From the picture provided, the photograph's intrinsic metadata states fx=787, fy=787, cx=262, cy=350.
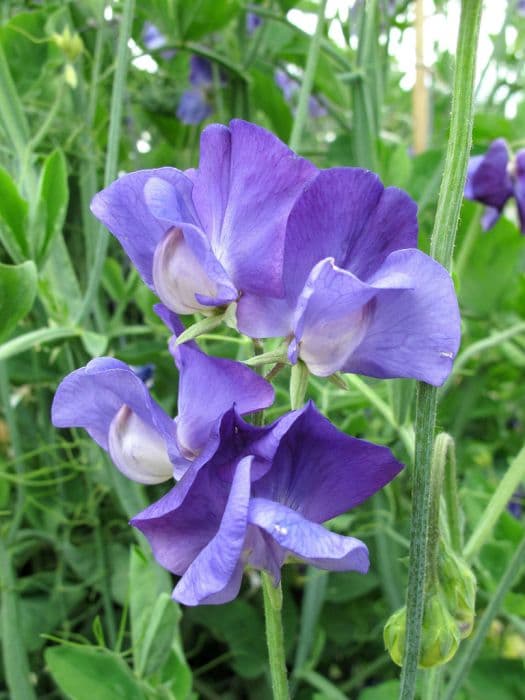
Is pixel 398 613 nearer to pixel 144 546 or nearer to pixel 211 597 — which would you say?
pixel 211 597

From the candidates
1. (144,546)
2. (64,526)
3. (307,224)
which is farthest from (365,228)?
(64,526)

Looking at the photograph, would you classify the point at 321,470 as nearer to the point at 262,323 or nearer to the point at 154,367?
the point at 262,323

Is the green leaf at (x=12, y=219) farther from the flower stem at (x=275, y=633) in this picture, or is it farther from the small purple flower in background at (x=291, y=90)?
the small purple flower in background at (x=291, y=90)

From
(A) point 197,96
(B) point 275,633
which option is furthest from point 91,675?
(A) point 197,96

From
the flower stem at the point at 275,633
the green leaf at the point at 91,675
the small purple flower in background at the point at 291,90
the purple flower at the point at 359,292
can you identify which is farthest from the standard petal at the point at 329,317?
the small purple flower in background at the point at 291,90

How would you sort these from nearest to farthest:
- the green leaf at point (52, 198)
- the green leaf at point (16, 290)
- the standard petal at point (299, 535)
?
the standard petal at point (299, 535), the green leaf at point (16, 290), the green leaf at point (52, 198)

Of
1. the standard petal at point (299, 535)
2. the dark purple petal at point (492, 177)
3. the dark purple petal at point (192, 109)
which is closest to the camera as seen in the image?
the standard petal at point (299, 535)

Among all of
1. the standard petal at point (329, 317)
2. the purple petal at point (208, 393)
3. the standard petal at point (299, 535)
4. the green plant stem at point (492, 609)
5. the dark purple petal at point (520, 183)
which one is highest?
the standard petal at point (329, 317)
